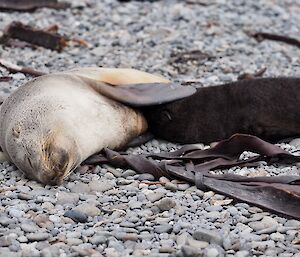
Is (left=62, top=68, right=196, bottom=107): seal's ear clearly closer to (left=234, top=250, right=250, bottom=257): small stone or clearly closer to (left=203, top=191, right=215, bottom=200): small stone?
(left=203, top=191, right=215, bottom=200): small stone

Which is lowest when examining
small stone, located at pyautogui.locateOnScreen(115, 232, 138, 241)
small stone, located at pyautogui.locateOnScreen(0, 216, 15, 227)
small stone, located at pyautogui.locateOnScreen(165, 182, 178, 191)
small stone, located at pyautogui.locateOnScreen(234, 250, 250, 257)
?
small stone, located at pyautogui.locateOnScreen(165, 182, 178, 191)

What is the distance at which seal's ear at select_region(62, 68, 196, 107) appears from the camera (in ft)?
18.1

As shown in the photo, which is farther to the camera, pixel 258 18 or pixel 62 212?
pixel 258 18

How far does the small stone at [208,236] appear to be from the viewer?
3.88 metres

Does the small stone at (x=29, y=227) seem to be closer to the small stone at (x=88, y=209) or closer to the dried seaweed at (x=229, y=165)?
the small stone at (x=88, y=209)

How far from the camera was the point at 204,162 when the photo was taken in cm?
511

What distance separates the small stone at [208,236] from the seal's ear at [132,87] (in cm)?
175

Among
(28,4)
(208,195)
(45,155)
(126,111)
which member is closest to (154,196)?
(208,195)

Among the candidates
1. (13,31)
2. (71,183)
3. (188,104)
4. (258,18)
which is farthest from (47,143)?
(258,18)

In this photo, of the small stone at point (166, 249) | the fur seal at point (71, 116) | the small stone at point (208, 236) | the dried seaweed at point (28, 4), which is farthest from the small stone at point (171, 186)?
the dried seaweed at point (28, 4)

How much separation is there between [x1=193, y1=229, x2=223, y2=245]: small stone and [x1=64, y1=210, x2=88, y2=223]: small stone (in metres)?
0.56

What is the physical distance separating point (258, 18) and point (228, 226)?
5.41 m

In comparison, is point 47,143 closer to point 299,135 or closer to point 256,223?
point 256,223

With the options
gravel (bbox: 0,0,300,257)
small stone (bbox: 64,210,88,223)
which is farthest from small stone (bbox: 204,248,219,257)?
small stone (bbox: 64,210,88,223)
